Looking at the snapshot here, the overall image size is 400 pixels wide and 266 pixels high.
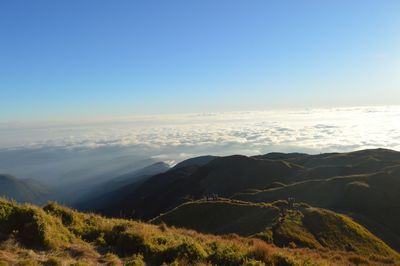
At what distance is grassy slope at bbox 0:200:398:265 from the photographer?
14062mm

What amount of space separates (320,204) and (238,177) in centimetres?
9908

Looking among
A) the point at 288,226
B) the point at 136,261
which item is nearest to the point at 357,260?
the point at 288,226

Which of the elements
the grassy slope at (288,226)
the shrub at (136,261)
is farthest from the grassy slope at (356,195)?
the shrub at (136,261)

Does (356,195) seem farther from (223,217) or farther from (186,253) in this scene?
(186,253)

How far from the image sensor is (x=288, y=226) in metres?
43.5

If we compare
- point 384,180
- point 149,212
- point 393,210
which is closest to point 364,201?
point 393,210

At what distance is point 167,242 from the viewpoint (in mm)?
17344

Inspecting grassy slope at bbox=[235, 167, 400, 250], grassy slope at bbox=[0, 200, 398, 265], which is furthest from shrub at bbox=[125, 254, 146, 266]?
grassy slope at bbox=[235, 167, 400, 250]

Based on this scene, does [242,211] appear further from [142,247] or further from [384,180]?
[384,180]

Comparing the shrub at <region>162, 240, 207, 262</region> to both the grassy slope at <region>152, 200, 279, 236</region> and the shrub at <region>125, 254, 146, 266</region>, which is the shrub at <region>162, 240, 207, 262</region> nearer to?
the shrub at <region>125, 254, 146, 266</region>

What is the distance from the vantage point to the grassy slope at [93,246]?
14062mm

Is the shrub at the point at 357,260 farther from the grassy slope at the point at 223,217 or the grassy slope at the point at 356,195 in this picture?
the grassy slope at the point at 356,195

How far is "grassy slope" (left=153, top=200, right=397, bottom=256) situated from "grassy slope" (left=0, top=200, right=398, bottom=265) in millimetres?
23607

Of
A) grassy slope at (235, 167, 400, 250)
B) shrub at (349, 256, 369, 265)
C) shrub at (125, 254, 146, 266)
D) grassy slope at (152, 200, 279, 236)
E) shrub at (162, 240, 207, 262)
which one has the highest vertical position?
shrub at (125, 254, 146, 266)
